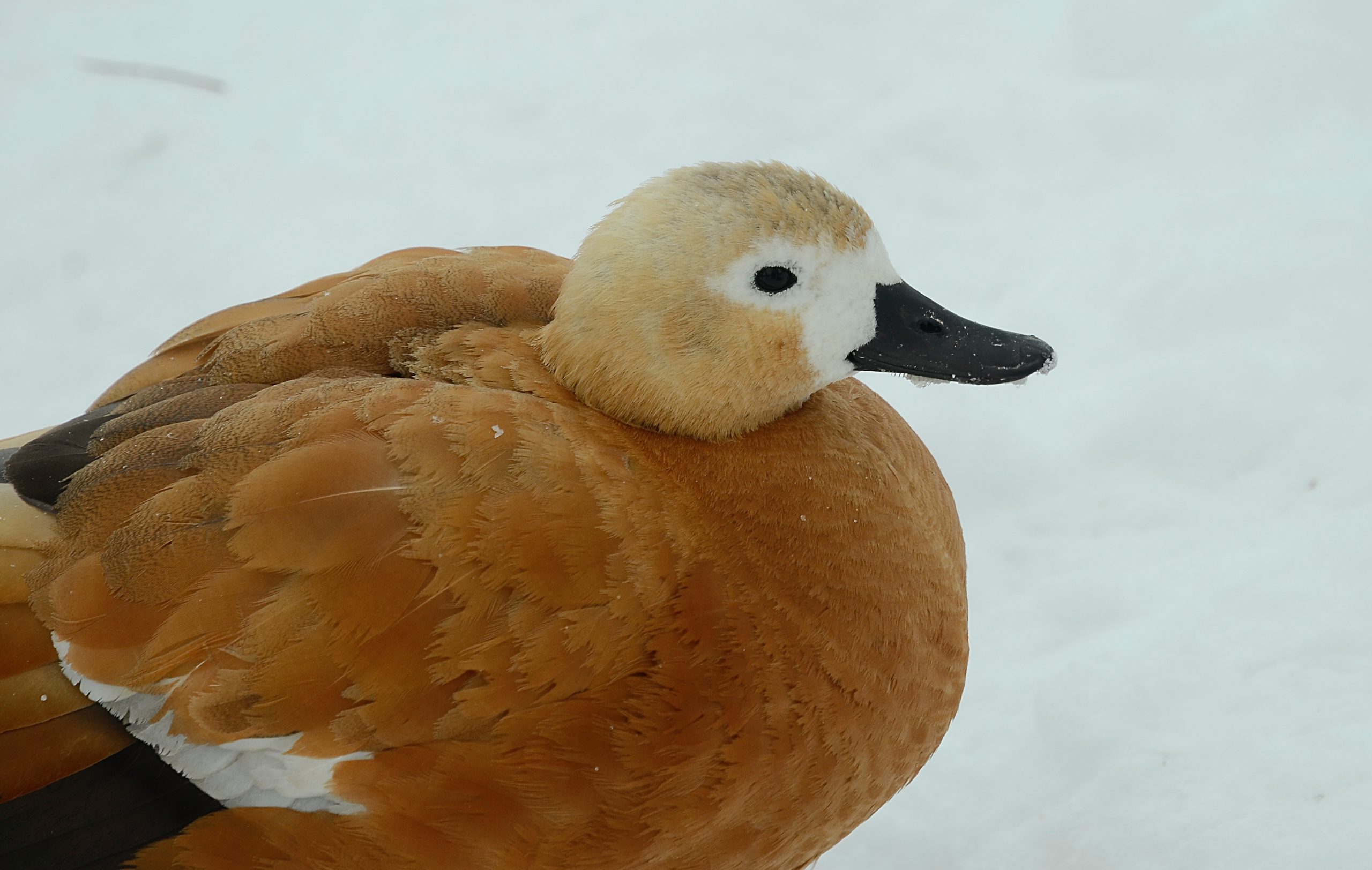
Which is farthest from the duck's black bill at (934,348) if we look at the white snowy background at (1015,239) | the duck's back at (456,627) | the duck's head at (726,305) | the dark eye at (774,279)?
the white snowy background at (1015,239)

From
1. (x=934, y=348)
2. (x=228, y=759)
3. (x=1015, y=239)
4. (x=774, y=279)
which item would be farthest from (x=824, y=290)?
(x=1015, y=239)

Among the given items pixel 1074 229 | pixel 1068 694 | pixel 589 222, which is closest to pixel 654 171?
pixel 589 222

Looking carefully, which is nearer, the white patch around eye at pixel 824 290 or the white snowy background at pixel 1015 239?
the white patch around eye at pixel 824 290

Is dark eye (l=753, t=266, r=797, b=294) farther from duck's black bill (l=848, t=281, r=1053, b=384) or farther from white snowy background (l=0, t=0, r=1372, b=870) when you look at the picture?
white snowy background (l=0, t=0, r=1372, b=870)

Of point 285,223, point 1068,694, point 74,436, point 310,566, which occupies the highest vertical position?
point 285,223

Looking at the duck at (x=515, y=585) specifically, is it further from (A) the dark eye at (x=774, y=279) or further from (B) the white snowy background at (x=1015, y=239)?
(B) the white snowy background at (x=1015, y=239)

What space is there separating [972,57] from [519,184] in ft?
5.17

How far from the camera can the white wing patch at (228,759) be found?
1.56 meters

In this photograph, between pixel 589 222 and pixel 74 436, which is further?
pixel 589 222

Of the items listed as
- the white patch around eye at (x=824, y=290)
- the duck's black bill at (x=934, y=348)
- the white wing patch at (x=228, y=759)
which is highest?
the white patch around eye at (x=824, y=290)

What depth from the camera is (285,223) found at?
3.78 m

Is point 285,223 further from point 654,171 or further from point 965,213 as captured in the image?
point 965,213

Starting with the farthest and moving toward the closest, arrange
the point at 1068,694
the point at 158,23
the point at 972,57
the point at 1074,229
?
the point at 158,23 < the point at 972,57 < the point at 1074,229 < the point at 1068,694

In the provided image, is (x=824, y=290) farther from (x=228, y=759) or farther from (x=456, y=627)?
(x=228, y=759)
